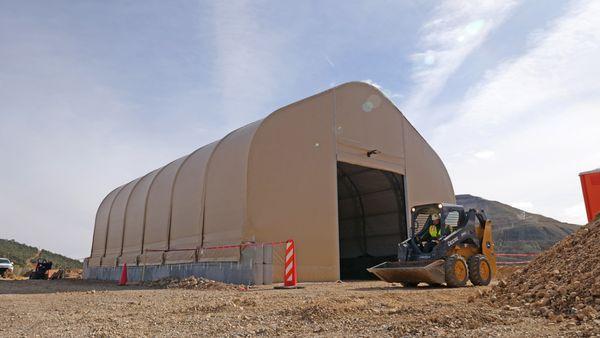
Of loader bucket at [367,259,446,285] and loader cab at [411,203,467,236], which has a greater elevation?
loader cab at [411,203,467,236]

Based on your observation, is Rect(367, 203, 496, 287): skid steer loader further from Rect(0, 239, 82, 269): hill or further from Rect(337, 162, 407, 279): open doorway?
Rect(0, 239, 82, 269): hill

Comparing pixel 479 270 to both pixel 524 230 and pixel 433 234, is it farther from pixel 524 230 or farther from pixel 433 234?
pixel 524 230

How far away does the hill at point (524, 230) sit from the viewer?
5966 centimetres

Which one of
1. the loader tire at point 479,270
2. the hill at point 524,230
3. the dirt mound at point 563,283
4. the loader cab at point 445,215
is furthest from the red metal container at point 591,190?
the hill at point 524,230

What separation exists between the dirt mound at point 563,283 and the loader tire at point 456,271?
2.99m

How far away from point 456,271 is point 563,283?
215 inches

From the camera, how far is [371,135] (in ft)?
66.0

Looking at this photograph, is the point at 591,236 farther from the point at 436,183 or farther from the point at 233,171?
the point at 436,183

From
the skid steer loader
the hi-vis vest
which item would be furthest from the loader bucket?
the hi-vis vest

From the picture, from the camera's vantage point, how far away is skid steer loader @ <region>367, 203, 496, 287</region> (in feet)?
38.9

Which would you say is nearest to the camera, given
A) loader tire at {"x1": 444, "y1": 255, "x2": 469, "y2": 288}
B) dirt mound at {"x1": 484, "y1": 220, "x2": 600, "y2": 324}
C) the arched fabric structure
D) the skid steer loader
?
dirt mound at {"x1": 484, "y1": 220, "x2": 600, "y2": 324}

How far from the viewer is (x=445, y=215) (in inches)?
511

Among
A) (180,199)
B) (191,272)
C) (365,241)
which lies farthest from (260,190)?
(365,241)

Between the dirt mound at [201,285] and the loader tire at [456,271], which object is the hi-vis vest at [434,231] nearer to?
the loader tire at [456,271]
